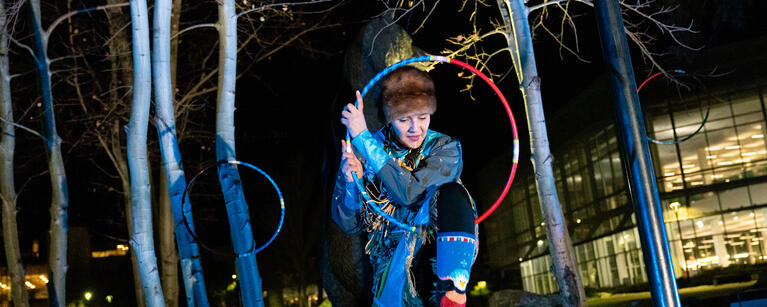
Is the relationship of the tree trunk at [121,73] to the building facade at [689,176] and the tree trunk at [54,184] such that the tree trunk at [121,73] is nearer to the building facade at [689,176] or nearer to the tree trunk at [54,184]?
the tree trunk at [54,184]

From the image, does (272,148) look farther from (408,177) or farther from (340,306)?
(408,177)

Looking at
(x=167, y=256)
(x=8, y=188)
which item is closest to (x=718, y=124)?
(x=167, y=256)

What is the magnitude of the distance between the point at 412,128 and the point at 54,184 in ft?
41.1

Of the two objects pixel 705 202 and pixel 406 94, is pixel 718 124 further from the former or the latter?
pixel 406 94

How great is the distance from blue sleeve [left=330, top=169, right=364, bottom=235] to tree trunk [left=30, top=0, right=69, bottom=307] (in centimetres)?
1159

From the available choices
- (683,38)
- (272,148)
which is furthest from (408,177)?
(272,148)

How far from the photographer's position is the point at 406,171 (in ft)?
11.9

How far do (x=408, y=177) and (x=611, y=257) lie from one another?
36171 millimetres

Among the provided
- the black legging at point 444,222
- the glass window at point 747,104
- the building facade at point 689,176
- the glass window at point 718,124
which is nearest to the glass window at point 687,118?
the building facade at point 689,176

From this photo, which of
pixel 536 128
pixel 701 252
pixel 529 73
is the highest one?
pixel 529 73

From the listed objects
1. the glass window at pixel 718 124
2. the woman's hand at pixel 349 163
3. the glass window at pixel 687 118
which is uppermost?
the glass window at pixel 687 118

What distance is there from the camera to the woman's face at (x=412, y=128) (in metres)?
3.93

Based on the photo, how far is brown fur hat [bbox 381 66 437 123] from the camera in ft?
12.9

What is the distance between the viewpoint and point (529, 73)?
1087 cm
